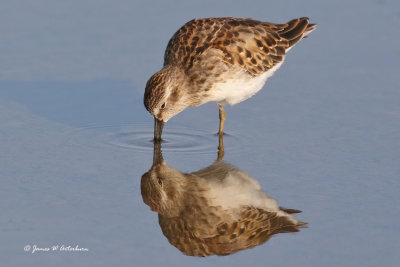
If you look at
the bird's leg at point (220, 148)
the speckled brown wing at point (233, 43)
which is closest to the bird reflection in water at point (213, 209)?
the bird's leg at point (220, 148)

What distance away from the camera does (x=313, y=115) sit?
38.2ft

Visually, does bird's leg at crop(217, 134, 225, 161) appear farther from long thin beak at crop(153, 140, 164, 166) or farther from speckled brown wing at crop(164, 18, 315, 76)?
speckled brown wing at crop(164, 18, 315, 76)

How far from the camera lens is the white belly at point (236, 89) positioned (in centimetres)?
1140

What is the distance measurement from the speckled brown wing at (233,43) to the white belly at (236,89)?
0.12 meters

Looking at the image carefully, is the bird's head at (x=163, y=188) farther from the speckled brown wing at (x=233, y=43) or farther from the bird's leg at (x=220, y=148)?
the speckled brown wing at (x=233, y=43)

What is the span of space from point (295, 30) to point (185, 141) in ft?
8.49

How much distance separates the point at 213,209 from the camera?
30.0 feet

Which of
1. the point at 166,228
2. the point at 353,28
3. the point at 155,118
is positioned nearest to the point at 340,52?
the point at 353,28

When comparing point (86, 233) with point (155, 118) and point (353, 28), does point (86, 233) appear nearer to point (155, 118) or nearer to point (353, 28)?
point (155, 118)

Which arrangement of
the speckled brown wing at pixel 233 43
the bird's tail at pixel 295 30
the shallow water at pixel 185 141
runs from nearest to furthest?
the shallow water at pixel 185 141
the speckled brown wing at pixel 233 43
the bird's tail at pixel 295 30

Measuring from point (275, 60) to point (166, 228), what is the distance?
4256 millimetres

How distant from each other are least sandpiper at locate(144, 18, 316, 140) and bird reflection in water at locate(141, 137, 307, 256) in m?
1.09

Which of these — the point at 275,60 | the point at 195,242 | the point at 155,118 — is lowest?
the point at 195,242

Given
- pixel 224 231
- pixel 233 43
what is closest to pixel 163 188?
pixel 224 231
